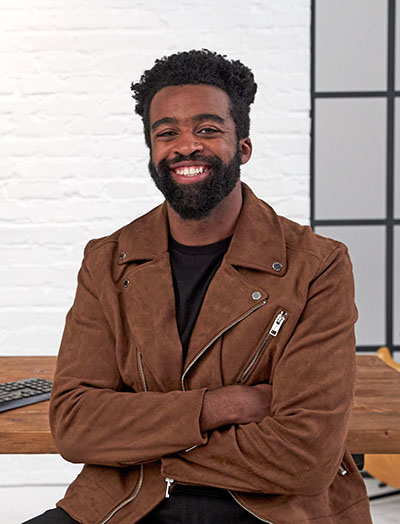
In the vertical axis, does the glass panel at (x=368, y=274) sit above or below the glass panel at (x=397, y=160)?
below

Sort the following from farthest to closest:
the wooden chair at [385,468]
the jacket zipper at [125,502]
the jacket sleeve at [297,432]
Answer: the wooden chair at [385,468] → the jacket zipper at [125,502] → the jacket sleeve at [297,432]

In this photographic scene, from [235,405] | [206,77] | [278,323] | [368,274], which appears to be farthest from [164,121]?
[368,274]

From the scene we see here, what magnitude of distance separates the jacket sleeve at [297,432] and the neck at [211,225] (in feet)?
1.02

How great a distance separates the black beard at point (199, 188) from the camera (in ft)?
5.01

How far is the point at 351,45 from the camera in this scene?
3.11 meters

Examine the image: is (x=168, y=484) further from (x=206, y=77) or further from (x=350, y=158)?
(x=350, y=158)

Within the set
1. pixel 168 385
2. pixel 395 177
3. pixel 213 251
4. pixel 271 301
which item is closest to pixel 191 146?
pixel 213 251

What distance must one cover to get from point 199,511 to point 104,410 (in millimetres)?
275

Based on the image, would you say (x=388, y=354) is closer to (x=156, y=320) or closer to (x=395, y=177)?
(x=395, y=177)

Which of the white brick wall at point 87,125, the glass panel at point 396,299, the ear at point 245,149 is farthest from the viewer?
the glass panel at point 396,299

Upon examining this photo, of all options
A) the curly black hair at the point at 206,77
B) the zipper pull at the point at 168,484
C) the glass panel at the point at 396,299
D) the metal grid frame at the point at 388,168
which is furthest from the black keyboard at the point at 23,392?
the glass panel at the point at 396,299

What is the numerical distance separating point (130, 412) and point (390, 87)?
2.26 meters

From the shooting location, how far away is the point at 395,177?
3160mm

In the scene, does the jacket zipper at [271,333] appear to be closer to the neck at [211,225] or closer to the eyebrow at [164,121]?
the neck at [211,225]
